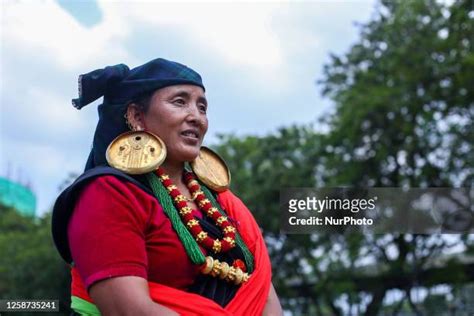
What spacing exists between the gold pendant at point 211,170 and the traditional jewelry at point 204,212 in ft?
0.16

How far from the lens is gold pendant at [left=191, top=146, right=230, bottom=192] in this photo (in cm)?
228

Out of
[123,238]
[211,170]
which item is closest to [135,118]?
[211,170]

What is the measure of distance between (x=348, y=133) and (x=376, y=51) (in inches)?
78.2

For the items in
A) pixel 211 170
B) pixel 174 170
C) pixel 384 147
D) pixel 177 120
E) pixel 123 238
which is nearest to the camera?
pixel 123 238

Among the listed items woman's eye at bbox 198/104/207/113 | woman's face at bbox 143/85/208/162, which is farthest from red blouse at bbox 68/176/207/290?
woman's eye at bbox 198/104/207/113

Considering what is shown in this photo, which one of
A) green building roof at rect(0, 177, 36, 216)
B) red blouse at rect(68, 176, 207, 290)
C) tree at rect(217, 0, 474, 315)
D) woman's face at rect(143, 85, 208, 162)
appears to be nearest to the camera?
red blouse at rect(68, 176, 207, 290)

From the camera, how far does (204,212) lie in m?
2.17

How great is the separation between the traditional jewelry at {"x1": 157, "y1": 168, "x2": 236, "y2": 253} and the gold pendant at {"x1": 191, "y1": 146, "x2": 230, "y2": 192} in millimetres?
50

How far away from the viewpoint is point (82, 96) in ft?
7.05

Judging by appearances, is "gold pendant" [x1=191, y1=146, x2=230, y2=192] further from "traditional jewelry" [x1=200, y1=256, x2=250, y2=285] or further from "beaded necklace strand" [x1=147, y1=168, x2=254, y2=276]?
"traditional jewelry" [x1=200, y1=256, x2=250, y2=285]

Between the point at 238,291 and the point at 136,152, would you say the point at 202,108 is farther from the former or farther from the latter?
the point at 238,291

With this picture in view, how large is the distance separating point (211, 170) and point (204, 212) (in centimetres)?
19

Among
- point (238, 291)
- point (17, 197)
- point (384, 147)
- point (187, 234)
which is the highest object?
point (17, 197)

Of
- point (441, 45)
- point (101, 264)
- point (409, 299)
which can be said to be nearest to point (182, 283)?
point (101, 264)
